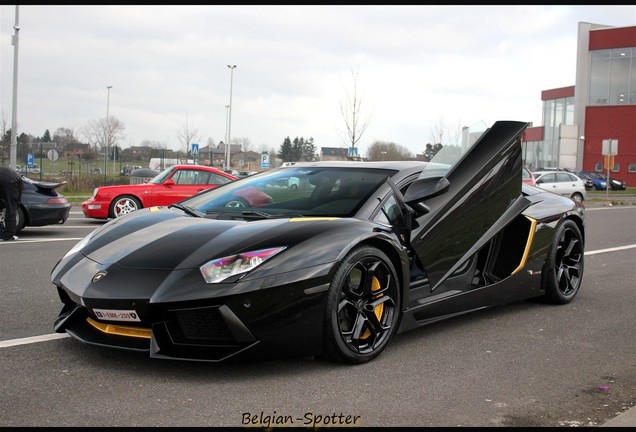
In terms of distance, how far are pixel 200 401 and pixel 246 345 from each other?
1.33 feet

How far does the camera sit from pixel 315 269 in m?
3.86

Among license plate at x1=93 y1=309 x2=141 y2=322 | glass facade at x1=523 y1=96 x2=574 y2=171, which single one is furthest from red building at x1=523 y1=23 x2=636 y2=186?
license plate at x1=93 y1=309 x2=141 y2=322

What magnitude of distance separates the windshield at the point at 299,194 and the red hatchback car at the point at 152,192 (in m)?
9.98

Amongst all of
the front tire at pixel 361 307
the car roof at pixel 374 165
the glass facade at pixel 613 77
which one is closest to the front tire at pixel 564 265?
the car roof at pixel 374 165

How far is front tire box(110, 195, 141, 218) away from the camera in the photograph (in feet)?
48.9

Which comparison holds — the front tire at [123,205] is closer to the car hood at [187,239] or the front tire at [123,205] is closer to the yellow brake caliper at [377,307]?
the car hood at [187,239]

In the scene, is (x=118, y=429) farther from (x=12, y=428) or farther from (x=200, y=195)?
(x=200, y=195)

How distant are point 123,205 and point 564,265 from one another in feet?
35.9

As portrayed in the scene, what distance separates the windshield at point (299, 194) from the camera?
180 inches

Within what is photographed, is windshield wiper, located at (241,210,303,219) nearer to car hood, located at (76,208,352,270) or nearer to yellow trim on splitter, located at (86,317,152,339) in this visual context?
car hood, located at (76,208,352,270)

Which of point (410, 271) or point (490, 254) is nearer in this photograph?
point (410, 271)

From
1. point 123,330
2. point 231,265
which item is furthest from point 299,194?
point 123,330

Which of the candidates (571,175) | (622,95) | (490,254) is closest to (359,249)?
(490,254)

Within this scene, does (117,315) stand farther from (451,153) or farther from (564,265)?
(564,265)
